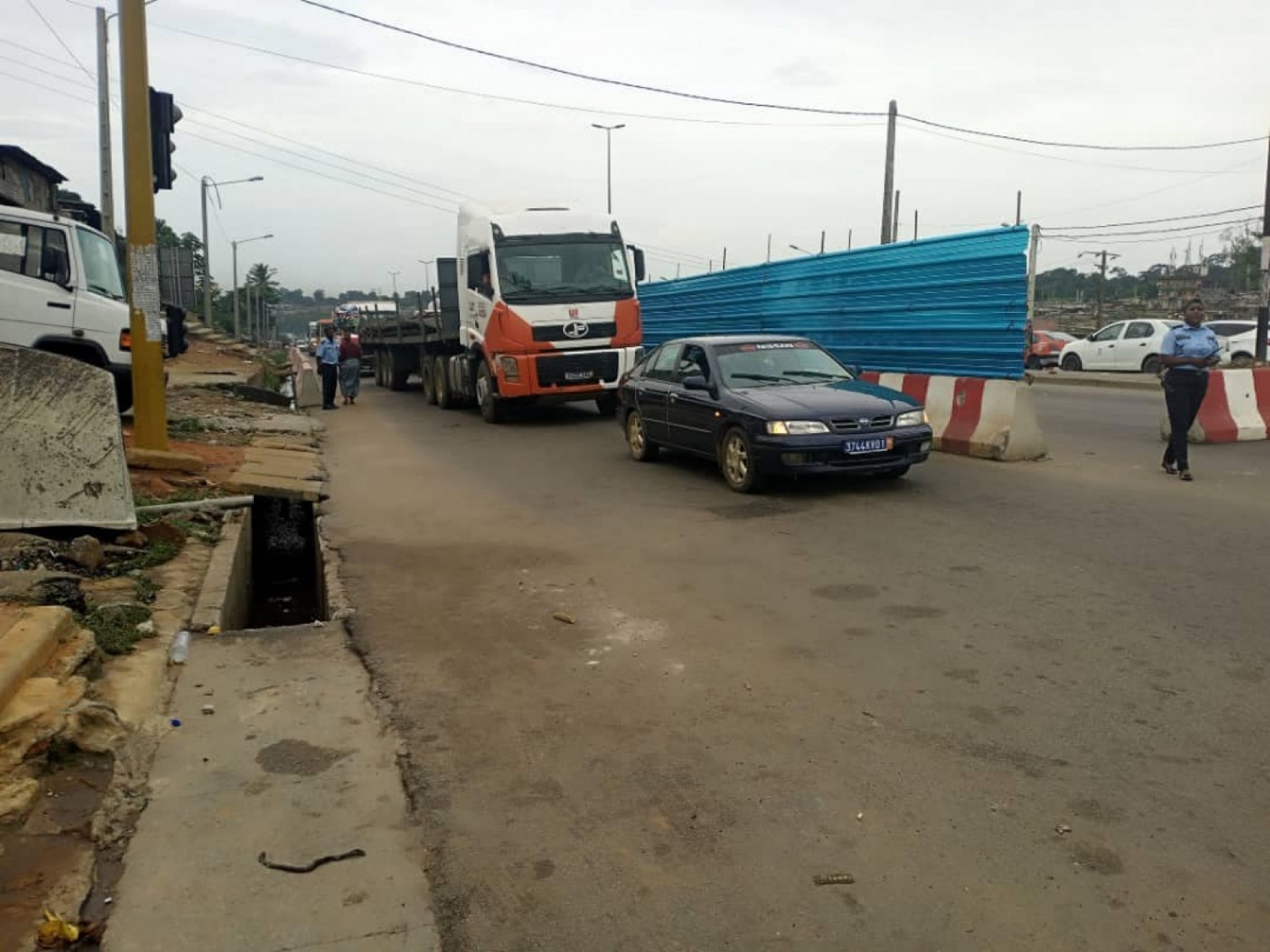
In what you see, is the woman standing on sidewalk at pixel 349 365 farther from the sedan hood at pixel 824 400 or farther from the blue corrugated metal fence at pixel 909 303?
the sedan hood at pixel 824 400

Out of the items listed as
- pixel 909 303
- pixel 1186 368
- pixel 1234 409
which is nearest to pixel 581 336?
pixel 909 303

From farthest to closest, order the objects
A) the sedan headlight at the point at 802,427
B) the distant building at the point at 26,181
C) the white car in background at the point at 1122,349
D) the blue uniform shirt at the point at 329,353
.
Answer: the white car in background at the point at 1122,349
the distant building at the point at 26,181
the blue uniform shirt at the point at 329,353
the sedan headlight at the point at 802,427

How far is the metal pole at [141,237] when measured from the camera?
10289mm

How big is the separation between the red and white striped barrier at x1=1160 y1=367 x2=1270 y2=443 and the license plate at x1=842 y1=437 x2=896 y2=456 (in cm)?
555

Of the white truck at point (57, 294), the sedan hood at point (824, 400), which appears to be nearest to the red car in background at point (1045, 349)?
the sedan hood at point (824, 400)

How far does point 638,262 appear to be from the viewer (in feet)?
55.6

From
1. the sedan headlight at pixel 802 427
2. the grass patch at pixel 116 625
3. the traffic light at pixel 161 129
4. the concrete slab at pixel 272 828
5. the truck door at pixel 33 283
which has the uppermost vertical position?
the traffic light at pixel 161 129

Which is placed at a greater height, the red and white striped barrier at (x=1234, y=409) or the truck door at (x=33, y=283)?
the truck door at (x=33, y=283)

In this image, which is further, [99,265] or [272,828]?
[99,265]

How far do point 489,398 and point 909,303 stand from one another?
23.2 feet

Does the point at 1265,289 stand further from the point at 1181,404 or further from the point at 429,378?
the point at 429,378

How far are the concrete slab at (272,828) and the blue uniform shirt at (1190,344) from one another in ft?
29.4

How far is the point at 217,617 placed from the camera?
579cm

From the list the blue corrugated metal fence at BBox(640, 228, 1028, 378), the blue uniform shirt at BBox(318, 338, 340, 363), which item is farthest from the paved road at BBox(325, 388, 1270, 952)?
Result: the blue uniform shirt at BBox(318, 338, 340, 363)
